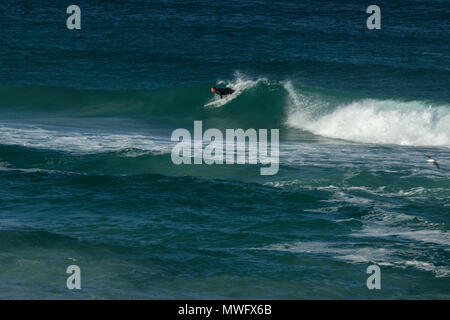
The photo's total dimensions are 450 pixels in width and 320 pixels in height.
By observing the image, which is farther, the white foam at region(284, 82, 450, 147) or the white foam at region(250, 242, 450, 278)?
the white foam at region(284, 82, 450, 147)

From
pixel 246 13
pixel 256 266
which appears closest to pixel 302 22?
pixel 246 13

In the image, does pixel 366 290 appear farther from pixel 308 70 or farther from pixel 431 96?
pixel 308 70

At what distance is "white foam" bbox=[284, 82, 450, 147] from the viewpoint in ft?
123

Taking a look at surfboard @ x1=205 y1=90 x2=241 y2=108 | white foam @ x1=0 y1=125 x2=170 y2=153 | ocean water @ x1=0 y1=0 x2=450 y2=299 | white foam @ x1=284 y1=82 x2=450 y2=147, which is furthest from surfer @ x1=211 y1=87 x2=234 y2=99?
white foam @ x1=0 y1=125 x2=170 y2=153

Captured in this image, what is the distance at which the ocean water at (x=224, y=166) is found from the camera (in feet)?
65.3

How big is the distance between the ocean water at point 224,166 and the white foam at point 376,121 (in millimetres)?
118

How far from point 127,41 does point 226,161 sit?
77.4ft

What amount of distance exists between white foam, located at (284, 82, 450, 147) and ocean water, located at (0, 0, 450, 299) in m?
0.12

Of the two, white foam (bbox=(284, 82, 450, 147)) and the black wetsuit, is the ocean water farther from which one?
the black wetsuit

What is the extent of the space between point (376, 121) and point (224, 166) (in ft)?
39.2

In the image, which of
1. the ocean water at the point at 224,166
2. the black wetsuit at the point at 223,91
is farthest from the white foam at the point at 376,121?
the black wetsuit at the point at 223,91

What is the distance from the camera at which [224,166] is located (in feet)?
98.5

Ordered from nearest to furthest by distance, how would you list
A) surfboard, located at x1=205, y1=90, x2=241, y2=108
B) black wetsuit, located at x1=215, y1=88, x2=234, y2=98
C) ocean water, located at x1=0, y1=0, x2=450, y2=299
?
ocean water, located at x1=0, y1=0, x2=450, y2=299 → surfboard, located at x1=205, y1=90, x2=241, y2=108 → black wetsuit, located at x1=215, y1=88, x2=234, y2=98

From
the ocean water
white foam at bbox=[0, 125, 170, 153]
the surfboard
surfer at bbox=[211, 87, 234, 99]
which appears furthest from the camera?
surfer at bbox=[211, 87, 234, 99]
